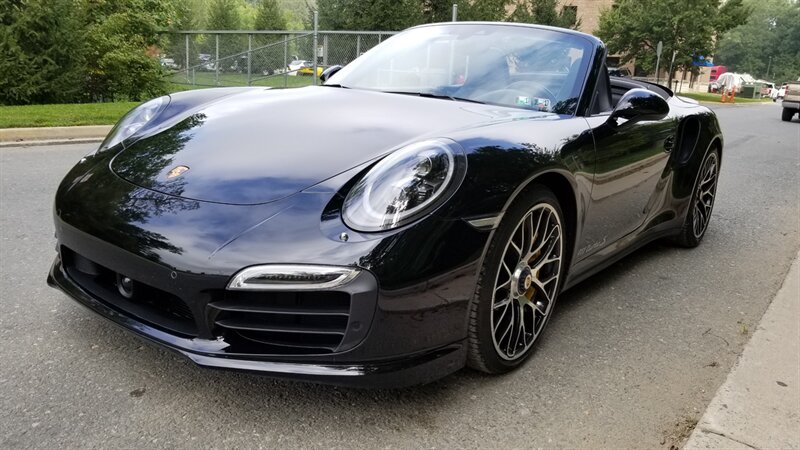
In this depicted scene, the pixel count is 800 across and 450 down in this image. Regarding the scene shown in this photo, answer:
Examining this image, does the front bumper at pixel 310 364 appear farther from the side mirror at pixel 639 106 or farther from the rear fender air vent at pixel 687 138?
the rear fender air vent at pixel 687 138

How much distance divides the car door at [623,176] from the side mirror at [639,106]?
62 mm

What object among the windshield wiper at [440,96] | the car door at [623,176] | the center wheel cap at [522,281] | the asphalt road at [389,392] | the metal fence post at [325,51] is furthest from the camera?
the metal fence post at [325,51]

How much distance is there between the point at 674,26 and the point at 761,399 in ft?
109

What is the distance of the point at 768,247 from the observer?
16.0ft

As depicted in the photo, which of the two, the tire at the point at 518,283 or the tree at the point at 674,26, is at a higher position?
the tree at the point at 674,26

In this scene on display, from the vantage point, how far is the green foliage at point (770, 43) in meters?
102

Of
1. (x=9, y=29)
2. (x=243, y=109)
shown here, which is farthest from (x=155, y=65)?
(x=243, y=109)

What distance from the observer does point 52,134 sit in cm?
812

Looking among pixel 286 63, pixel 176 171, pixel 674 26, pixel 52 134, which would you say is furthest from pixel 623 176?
pixel 674 26

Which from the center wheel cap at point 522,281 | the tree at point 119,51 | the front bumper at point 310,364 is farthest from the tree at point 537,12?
the front bumper at point 310,364

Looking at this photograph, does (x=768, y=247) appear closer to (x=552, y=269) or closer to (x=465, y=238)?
(x=552, y=269)

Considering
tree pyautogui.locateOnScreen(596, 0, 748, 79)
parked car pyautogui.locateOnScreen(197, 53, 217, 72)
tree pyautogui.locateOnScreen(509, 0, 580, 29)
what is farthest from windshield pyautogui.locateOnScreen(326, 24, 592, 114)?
tree pyautogui.locateOnScreen(596, 0, 748, 79)

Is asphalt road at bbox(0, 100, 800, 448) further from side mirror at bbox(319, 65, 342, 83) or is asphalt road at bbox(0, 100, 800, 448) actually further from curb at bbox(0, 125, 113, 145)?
curb at bbox(0, 125, 113, 145)

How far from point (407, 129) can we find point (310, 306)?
86 cm
